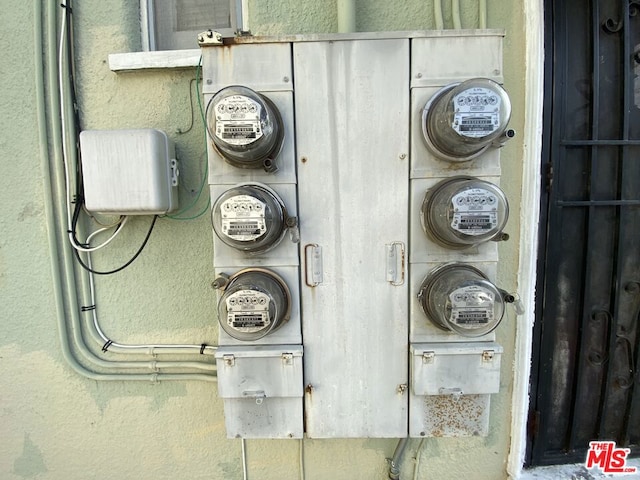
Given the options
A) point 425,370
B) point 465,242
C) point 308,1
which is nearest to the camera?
point 465,242

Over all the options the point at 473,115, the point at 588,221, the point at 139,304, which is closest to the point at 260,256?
the point at 139,304

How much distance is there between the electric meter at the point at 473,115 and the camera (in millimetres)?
1000

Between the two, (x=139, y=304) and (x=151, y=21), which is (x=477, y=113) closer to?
(x=151, y=21)

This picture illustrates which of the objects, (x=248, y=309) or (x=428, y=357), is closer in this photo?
(x=248, y=309)

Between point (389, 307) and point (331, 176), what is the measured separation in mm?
544

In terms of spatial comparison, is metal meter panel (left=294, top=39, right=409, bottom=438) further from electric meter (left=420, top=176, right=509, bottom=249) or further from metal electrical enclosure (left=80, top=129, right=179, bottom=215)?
metal electrical enclosure (left=80, top=129, right=179, bottom=215)

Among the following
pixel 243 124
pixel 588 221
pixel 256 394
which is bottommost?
pixel 256 394

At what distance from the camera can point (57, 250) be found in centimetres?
147

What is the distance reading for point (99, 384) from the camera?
1.56 m

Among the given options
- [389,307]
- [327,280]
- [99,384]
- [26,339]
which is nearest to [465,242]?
[389,307]

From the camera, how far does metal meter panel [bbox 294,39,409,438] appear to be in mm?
1116

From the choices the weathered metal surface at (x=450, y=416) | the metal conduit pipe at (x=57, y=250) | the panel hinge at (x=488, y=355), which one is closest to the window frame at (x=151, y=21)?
the metal conduit pipe at (x=57, y=250)

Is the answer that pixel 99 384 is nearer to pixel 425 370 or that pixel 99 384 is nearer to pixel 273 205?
pixel 273 205

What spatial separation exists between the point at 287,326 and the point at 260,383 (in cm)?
24
